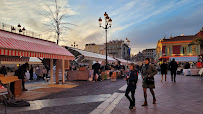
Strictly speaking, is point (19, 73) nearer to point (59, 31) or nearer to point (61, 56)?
point (61, 56)

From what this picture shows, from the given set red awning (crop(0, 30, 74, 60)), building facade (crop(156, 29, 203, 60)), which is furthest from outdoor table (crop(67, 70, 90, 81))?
building facade (crop(156, 29, 203, 60))

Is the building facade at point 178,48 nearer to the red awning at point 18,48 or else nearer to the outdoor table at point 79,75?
the outdoor table at point 79,75

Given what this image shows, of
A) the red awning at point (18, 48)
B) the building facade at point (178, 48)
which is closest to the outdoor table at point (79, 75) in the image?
the red awning at point (18, 48)

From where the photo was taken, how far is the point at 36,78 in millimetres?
19453

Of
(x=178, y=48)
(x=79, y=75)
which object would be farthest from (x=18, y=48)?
(x=178, y=48)

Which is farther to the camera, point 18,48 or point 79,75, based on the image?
point 79,75

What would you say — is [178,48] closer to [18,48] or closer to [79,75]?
[79,75]

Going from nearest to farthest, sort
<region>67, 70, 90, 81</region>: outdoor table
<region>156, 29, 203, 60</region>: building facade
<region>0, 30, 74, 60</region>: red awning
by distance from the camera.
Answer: <region>0, 30, 74, 60</region>: red awning, <region>67, 70, 90, 81</region>: outdoor table, <region>156, 29, 203, 60</region>: building facade

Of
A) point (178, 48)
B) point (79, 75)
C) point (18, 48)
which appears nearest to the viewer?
point (18, 48)

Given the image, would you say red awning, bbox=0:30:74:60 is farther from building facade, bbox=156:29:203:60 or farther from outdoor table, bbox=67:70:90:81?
building facade, bbox=156:29:203:60

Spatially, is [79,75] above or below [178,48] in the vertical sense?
below

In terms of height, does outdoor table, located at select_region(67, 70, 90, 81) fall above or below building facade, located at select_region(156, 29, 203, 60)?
below

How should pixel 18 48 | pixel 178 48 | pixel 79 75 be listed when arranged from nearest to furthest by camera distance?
pixel 18 48 < pixel 79 75 < pixel 178 48

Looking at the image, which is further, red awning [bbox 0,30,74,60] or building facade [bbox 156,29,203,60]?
building facade [bbox 156,29,203,60]
